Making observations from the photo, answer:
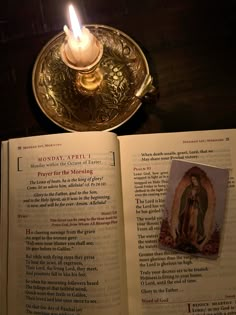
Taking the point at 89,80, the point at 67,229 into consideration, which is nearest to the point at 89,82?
the point at 89,80

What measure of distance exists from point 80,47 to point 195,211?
0.91 feet

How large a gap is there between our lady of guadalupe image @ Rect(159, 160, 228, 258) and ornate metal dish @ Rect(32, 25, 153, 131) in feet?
0.43

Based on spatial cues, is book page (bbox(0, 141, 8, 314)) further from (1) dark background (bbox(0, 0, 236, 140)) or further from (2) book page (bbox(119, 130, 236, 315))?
(2) book page (bbox(119, 130, 236, 315))

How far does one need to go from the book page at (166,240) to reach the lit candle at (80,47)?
0.13 meters

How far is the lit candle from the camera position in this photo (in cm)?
54

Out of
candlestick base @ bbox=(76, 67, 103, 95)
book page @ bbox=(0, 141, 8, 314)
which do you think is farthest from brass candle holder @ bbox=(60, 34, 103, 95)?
book page @ bbox=(0, 141, 8, 314)

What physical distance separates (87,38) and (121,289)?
13.7 inches

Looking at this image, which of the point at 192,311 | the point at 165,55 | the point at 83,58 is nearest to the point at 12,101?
the point at 83,58

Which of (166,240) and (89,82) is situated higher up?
(89,82)

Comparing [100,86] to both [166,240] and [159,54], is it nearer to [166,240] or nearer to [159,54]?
[159,54]

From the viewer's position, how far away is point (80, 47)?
54 centimetres

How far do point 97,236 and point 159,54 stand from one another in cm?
29

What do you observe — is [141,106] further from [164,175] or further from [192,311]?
[192,311]

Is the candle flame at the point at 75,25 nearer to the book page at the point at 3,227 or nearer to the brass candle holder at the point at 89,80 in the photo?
the brass candle holder at the point at 89,80
